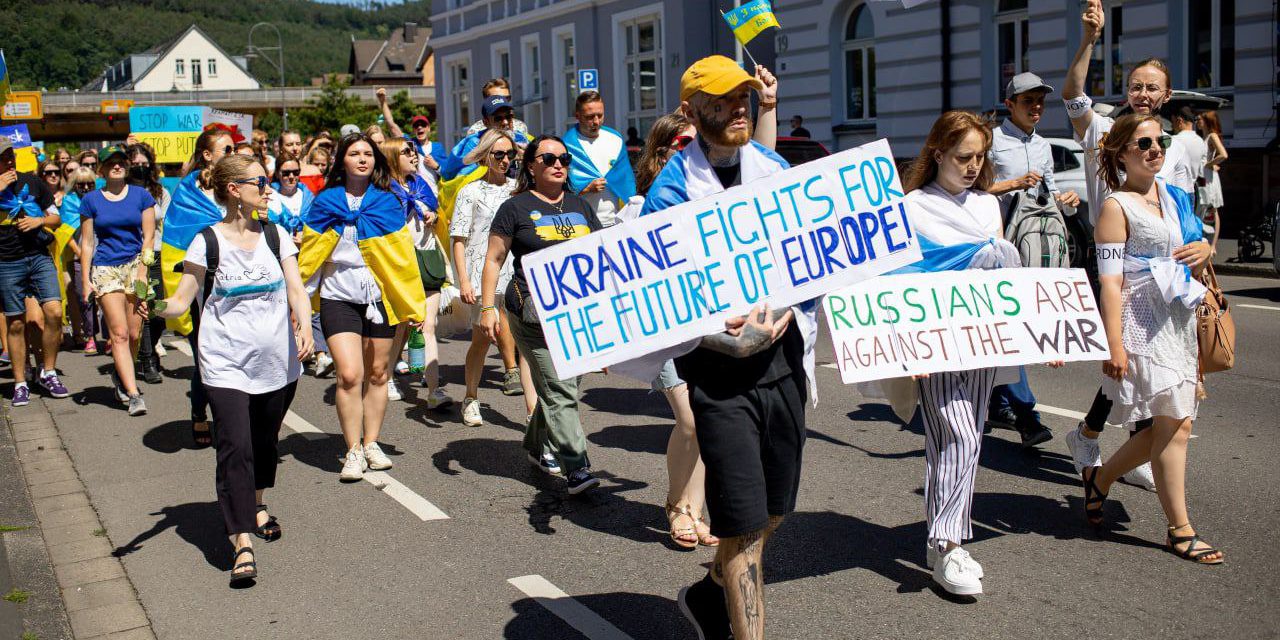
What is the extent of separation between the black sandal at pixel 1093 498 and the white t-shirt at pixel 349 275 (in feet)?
12.4

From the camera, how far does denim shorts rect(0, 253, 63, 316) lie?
9523 mm

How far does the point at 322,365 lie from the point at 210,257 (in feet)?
16.3

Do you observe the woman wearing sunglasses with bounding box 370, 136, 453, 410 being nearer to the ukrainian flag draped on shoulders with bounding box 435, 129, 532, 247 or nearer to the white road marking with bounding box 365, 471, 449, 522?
the ukrainian flag draped on shoulders with bounding box 435, 129, 532, 247

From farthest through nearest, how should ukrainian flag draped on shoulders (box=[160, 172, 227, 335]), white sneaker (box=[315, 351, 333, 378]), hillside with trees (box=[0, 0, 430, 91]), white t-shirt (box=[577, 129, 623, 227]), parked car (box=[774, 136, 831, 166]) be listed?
1. hillside with trees (box=[0, 0, 430, 91])
2. parked car (box=[774, 136, 831, 166])
3. white sneaker (box=[315, 351, 333, 378])
4. white t-shirt (box=[577, 129, 623, 227])
5. ukrainian flag draped on shoulders (box=[160, 172, 227, 335])

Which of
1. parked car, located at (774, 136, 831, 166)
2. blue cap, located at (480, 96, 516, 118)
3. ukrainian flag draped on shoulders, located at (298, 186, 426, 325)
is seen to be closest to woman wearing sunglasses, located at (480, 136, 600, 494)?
ukrainian flag draped on shoulders, located at (298, 186, 426, 325)

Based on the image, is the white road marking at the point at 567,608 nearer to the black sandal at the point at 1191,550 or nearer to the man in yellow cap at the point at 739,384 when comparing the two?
the man in yellow cap at the point at 739,384

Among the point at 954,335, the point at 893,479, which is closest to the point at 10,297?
the point at 893,479

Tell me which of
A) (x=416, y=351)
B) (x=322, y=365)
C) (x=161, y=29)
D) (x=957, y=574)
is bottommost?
(x=957, y=574)

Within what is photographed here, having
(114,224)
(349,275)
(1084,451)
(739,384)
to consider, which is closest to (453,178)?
(114,224)

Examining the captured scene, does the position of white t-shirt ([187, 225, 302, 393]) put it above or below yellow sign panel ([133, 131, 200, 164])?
below

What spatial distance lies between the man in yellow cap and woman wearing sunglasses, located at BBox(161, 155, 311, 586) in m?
2.31

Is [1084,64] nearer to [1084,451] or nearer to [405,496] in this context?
[1084,451]

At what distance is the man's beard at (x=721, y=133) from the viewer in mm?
3988

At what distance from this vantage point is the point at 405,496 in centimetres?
652
